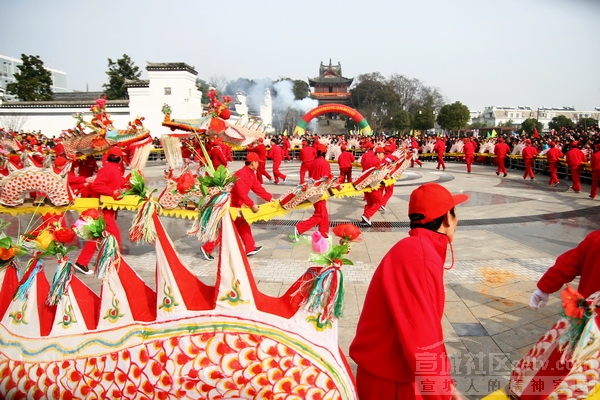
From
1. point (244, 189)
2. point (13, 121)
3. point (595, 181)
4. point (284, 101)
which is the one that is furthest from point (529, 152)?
point (284, 101)

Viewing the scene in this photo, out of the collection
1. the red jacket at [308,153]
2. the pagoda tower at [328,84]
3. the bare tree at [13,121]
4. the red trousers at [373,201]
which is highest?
the pagoda tower at [328,84]

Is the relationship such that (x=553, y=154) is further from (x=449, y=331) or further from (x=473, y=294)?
(x=449, y=331)

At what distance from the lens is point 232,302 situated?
2002mm

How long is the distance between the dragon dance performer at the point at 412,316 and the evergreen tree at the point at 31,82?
31860 millimetres

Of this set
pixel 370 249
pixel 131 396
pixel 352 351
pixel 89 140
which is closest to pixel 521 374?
pixel 352 351

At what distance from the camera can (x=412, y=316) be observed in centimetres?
→ 147

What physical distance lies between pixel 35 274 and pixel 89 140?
6485 mm

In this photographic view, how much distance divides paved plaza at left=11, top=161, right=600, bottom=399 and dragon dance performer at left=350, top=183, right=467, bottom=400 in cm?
144

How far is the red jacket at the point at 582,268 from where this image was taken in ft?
6.39

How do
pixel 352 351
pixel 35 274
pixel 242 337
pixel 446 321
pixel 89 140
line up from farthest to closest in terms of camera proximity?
pixel 89 140 → pixel 446 321 → pixel 35 274 → pixel 242 337 → pixel 352 351

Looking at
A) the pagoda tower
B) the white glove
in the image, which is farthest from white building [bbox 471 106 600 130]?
the white glove

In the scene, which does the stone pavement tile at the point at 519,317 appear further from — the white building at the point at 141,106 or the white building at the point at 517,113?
the white building at the point at 517,113

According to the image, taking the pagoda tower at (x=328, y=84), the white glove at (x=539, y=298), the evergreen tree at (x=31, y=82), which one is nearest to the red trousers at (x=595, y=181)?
the white glove at (x=539, y=298)

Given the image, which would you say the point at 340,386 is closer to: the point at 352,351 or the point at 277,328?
the point at 352,351
